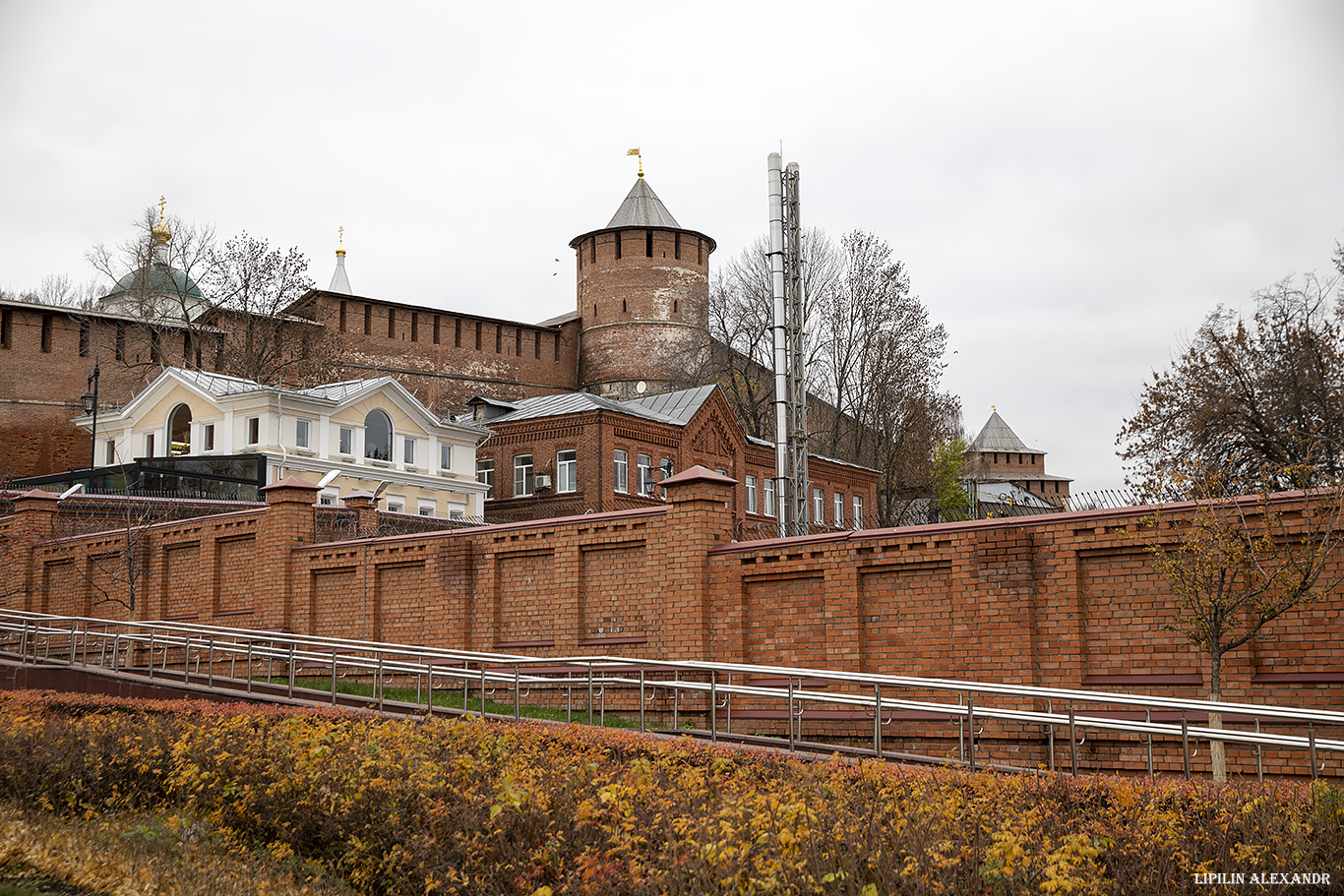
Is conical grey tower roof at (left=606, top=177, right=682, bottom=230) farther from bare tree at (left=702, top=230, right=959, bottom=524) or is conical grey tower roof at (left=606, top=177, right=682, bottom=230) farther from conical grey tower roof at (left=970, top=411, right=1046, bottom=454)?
conical grey tower roof at (left=970, top=411, right=1046, bottom=454)

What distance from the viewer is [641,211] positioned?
2427 inches

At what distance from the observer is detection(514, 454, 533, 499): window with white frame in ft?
142

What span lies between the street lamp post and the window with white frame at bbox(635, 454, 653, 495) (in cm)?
1804

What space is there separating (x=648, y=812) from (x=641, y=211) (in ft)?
188

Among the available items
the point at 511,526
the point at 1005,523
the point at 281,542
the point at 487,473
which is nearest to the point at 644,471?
the point at 487,473

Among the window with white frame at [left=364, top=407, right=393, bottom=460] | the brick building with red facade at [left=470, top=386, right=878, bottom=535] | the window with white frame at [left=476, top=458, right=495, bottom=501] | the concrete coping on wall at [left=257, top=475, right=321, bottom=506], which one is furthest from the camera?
the window with white frame at [left=476, top=458, right=495, bottom=501]

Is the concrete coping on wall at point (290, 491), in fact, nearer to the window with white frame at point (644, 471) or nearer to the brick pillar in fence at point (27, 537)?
the brick pillar in fence at point (27, 537)

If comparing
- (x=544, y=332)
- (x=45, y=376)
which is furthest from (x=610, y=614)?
(x=544, y=332)

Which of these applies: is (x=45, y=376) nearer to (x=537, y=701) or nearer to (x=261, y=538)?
(x=261, y=538)

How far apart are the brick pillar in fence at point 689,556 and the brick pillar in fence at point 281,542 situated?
25.6 ft

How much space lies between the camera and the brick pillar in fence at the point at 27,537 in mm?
24281

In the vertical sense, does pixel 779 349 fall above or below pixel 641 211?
below

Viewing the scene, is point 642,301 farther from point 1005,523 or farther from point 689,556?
point 1005,523

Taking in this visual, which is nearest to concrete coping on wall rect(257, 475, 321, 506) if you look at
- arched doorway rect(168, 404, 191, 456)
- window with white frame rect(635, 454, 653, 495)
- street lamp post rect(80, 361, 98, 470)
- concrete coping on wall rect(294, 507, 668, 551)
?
concrete coping on wall rect(294, 507, 668, 551)
